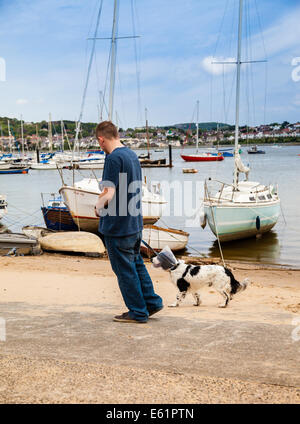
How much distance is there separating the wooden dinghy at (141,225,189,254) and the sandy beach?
327 inches

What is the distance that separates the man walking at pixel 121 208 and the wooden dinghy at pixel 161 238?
10023 mm

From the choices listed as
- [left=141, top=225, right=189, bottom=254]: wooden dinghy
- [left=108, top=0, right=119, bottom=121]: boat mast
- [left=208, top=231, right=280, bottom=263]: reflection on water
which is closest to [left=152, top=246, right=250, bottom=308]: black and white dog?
[left=141, top=225, right=189, bottom=254]: wooden dinghy

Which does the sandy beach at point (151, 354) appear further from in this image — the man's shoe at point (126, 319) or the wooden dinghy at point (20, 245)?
the wooden dinghy at point (20, 245)

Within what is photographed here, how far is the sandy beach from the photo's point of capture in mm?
3127

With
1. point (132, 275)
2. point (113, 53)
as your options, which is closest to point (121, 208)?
point (132, 275)

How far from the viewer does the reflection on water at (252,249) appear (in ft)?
51.7

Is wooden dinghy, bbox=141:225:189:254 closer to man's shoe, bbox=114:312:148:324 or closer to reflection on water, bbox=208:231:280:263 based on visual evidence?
reflection on water, bbox=208:231:280:263

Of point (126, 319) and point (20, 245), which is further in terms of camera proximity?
point (20, 245)

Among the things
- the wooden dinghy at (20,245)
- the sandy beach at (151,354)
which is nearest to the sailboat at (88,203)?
the wooden dinghy at (20,245)

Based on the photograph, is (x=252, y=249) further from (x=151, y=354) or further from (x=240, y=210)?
(x=151, y=354)

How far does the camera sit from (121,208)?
4371 mm

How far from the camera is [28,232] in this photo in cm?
1644

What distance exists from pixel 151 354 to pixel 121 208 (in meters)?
1.35
